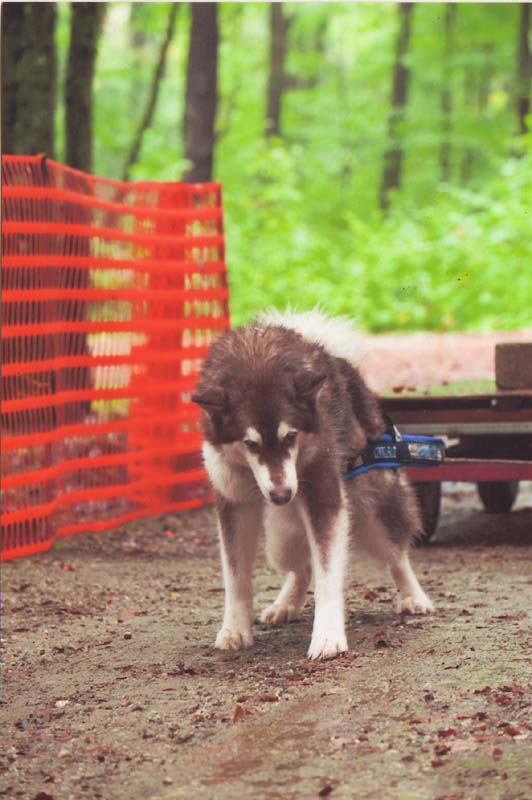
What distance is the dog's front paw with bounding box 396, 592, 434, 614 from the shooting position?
→ 6191mm

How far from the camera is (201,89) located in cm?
1469

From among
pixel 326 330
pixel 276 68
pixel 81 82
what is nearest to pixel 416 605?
pixel 326 330

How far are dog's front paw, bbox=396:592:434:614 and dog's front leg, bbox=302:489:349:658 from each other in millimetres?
708

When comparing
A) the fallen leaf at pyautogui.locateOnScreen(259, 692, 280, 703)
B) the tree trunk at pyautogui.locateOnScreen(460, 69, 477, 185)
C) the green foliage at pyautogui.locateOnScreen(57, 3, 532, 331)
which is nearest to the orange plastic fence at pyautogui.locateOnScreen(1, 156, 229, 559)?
the fallen leaf at pyautogui.locateOnScreen(259, 692, 280, 703)

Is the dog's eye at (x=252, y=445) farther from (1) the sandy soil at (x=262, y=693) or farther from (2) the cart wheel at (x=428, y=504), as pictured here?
(2) the cart wheel at (x=428, y=504)

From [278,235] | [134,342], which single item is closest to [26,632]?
[134,342]

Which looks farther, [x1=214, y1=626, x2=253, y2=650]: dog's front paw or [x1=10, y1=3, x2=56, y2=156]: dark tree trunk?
[x1=10, y1=3, x2=56, y2=156]: dark tree trunk

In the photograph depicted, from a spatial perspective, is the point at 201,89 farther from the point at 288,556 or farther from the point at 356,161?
the point at 356,161

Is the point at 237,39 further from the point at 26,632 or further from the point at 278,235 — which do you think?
the point at 26,632

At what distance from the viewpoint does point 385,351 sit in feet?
58.4

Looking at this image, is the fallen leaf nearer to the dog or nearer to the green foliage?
the dog

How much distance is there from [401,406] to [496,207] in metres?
14.6

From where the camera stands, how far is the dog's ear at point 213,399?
5324 millimetres

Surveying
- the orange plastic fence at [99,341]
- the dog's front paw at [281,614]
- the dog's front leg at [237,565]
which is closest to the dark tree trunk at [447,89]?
the orange plastic fence at [99,341]
